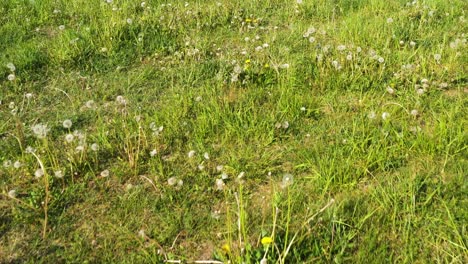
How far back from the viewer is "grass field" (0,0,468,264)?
301 centimetres

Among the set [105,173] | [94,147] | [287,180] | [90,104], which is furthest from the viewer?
[90,104]

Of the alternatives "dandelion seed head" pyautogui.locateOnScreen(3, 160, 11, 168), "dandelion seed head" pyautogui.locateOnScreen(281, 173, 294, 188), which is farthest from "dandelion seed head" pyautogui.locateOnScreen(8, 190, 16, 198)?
"dandelion seed head" pyautogui.locateOnScreen(281, 173, 294, 188)

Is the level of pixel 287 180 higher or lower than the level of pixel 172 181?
higher

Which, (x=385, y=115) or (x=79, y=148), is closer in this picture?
(x=79, y=148)

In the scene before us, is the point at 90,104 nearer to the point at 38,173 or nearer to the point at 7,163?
the point at 7,163

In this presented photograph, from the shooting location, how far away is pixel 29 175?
11.5 ft

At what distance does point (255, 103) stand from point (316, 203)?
1.39 metres

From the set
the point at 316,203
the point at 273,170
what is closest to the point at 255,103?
the point at 273,170

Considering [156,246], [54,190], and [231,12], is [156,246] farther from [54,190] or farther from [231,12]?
[231,12]

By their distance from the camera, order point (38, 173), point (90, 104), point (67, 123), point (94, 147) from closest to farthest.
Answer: point (38, 173) < point (94, 147) < point (67, 123) < point (90, 104)

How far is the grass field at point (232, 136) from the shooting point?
9.86 ft

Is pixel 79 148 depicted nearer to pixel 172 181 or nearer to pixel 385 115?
pixel 172 181

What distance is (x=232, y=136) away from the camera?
3.96m

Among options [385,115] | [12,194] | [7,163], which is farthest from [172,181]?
[385,115]
